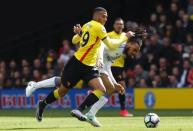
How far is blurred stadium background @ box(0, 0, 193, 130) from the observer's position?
841 inches

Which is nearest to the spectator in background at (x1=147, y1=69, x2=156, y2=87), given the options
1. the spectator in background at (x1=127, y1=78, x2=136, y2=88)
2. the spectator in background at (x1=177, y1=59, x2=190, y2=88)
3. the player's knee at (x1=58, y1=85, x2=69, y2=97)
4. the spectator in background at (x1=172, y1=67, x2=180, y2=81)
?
the spectator in background at (x1=127, y1=78, x2=136, y2=88)

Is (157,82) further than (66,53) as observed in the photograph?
No

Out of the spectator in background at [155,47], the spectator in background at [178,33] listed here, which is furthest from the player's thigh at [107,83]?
the spectator in background at [178,33]

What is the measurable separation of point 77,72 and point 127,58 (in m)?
6.19

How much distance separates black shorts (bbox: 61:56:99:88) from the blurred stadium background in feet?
17.0

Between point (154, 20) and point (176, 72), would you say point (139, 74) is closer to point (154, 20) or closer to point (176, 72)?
point (176, 72)

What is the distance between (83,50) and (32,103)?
9.31 meters

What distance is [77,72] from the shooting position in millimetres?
13500

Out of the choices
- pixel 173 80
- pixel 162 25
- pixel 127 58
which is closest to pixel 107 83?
pixel 127 58

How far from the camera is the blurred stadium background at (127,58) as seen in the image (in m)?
21.4

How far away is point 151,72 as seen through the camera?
21.9 metres

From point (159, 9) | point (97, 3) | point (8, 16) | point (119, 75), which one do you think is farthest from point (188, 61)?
point (8, 16)

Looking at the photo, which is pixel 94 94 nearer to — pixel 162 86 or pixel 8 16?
pixel 162 86

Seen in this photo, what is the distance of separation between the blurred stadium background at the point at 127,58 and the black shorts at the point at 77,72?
5193 millimetres
